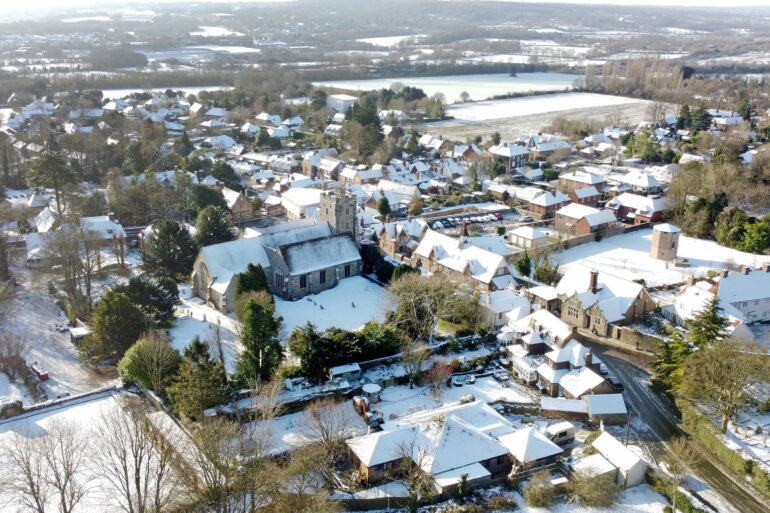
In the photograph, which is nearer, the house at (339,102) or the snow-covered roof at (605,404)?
the snow-covered roof at (605,404)

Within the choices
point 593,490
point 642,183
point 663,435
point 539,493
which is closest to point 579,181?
point 642,183

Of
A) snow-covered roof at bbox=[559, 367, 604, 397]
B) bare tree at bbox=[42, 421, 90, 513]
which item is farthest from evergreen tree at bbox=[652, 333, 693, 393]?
bare tree at bbox=[42, 421, 90, 513]

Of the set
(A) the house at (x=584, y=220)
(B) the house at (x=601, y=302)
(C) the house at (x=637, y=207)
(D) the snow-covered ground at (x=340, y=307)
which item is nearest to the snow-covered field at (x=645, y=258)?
(A) the house at (x=584, y=220)

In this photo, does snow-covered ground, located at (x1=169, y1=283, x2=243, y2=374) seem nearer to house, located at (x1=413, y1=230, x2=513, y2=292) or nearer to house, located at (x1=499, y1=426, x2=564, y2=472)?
house, located at (x1=499, y1=426, x2=564, y2=472)

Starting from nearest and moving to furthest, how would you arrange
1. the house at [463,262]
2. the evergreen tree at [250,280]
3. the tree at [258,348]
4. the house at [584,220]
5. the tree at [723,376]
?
the tree at [723,376] → the tree at [258,348] → the evergreen tree at [250,280] → the house at [463,262] → the house at [584,220]

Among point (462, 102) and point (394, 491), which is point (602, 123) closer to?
point (462, 102)

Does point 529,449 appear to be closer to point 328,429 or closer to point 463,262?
point 328,429

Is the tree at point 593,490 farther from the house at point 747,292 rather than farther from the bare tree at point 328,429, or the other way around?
the house at point 747,292

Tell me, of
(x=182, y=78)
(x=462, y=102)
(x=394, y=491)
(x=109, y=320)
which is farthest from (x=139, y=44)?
(x=394, y=491)
